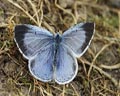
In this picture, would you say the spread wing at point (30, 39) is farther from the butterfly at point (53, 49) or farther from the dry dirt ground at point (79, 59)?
the dry dirt ground at point (79, 59)

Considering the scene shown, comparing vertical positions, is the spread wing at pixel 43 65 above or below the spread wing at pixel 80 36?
below

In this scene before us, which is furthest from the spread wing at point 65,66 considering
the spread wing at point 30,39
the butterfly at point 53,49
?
the spread wing at point 30,39

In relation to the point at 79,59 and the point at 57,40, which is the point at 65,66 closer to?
the point at 57,40

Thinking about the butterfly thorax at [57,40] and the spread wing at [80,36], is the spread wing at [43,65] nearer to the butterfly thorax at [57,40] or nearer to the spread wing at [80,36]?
the butterfly thorax at [57,40]

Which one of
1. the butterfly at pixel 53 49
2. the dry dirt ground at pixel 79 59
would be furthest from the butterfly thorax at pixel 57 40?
the dry dirt ground at pixel 79 59

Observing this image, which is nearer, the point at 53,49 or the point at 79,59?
the point at 53,49

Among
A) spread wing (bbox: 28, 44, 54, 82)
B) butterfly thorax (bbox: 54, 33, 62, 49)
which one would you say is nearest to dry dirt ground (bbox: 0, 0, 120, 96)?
spread wing (bbox: 28, 44, 54, 82)

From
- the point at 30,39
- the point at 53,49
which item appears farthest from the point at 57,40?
the point at 30,39

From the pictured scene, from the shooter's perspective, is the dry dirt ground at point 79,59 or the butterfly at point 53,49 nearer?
the butterfly at point 53,49
